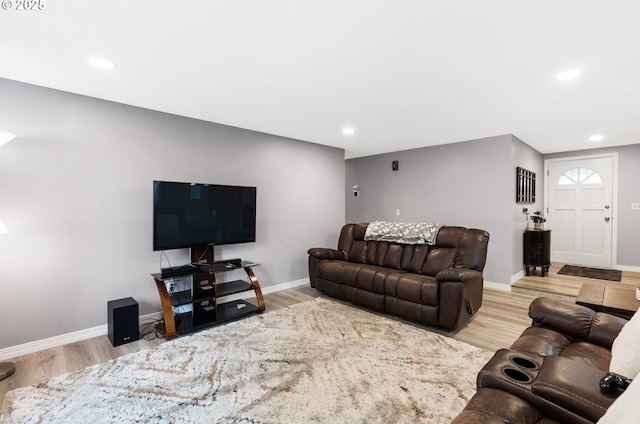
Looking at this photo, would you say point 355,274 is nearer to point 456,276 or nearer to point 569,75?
point 456,276

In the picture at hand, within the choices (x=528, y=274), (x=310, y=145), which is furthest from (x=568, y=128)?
(x=310, y=145)

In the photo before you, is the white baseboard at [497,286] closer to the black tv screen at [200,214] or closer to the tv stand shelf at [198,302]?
the tv stand shelf at [198,302]

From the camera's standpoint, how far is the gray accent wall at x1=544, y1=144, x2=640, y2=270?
540cm

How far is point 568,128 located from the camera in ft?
13.7

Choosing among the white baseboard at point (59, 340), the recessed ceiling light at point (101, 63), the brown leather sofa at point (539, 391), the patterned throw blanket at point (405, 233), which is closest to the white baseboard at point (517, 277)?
the patterned throw blanket at point (405, 233)

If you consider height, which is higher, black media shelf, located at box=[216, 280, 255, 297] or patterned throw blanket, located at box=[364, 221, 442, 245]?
patterned throw blanket, located at box=[364, 221, 442, 245]

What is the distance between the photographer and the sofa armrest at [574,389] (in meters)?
0.96

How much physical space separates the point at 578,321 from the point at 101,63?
3666mm

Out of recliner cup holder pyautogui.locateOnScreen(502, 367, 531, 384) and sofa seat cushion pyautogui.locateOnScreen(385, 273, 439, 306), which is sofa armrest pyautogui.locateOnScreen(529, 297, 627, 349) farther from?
sofa seat cushion pyautogui.locateOnScreen(385, 273, 439, 306)

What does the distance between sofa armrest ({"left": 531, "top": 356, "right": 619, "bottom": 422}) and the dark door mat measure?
5.39 meters

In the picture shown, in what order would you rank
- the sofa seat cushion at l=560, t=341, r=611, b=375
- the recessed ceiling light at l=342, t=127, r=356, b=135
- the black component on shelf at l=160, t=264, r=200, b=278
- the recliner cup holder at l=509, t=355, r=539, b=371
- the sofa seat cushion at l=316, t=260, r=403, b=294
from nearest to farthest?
the recliner cup holder at l=509, t=355, r=539, b=371, the sofa seat cushion at l=560, t=341, r=611, b=375, the black component on shelf at l=160, t=264, r=200, b=278, the sofa seat cushion at l=316, t=260, r=403, b=294, the recessed ceiling light at l=342, t=127, r=356, b=135

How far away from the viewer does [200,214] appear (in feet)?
10.8

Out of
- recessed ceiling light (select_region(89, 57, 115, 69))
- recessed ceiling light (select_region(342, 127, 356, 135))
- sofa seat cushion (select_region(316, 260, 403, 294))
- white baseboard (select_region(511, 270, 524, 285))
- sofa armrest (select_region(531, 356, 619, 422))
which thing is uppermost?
recessed ceiling light (select_region(342, 127, 356, 135))

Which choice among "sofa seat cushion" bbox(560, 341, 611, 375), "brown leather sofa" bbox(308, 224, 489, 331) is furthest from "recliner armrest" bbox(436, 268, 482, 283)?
"sofa seat cushion" bbox(560, 341, 611, 375)
